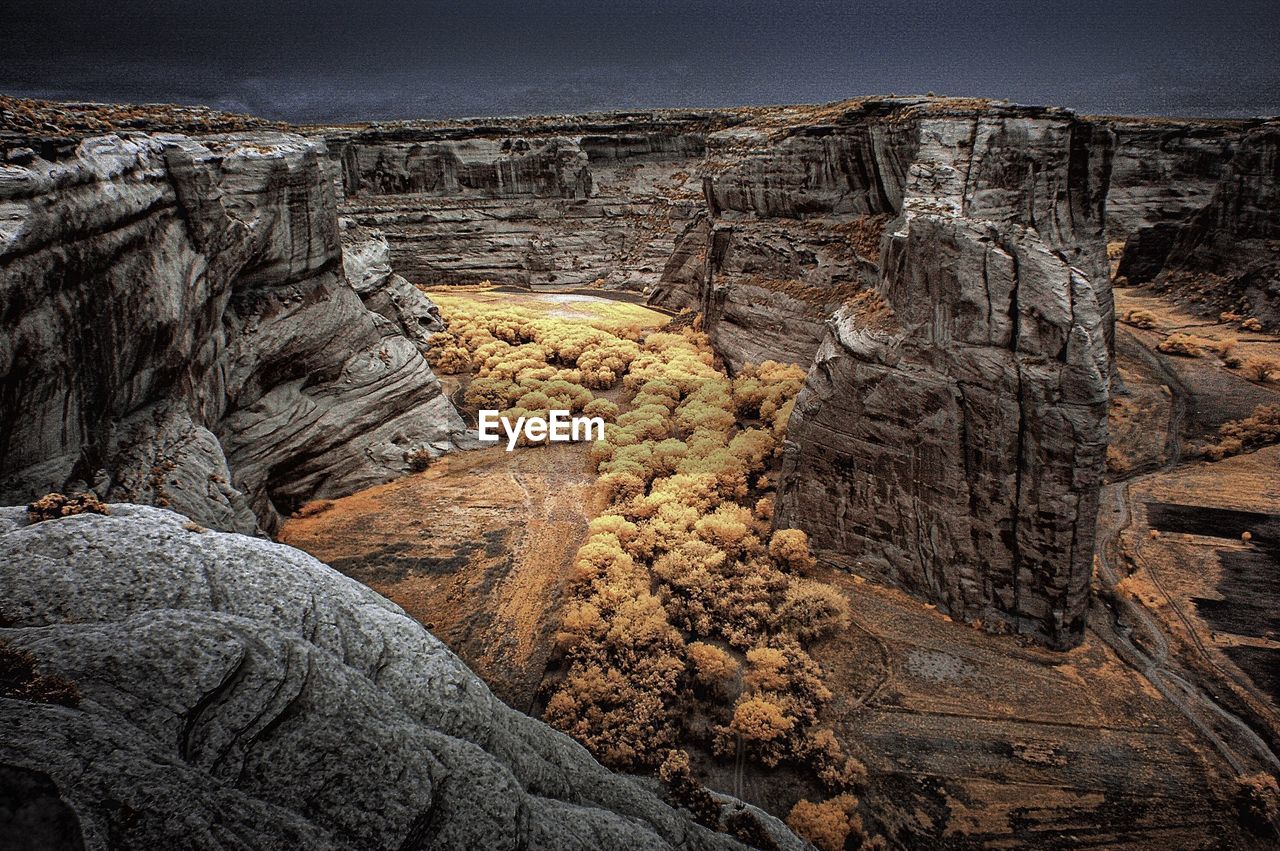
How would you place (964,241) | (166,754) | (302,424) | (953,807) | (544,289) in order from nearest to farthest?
(166,754) → (953,807) → (964,241) → (302,424) → (544,289)

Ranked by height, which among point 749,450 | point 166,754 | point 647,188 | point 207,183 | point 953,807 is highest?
point 647,188

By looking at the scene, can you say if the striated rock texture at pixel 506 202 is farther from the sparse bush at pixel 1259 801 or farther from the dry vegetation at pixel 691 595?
the sparse bush at pixel 1259 801

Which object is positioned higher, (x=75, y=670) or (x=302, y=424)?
(x=75, y=670)

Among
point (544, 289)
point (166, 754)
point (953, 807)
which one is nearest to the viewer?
point (166, 754)

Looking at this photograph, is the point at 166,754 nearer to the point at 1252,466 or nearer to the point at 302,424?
the point at 302,424

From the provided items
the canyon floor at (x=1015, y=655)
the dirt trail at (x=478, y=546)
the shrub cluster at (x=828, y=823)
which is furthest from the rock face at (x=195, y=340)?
the shrub cluster at (x=828, y=823)

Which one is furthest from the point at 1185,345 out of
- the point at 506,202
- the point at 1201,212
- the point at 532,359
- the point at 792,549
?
the point at 506,202

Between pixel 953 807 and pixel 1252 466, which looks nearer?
pixel 953 807

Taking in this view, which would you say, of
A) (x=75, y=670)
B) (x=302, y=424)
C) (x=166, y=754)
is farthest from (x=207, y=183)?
(x=166, y=754)

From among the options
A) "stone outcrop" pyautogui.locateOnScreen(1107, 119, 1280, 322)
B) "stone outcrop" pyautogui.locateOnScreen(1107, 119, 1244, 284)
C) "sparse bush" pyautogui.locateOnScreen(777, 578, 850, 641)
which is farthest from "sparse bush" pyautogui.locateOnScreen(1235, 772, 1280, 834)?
"stone outcrop" pyautogui.locateOnScreen(1107, 119, 1244, 284)
